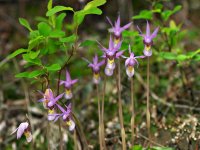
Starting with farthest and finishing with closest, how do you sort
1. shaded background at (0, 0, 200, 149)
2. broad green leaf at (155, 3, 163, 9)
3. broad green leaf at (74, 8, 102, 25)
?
shaded background at (0, 0, 200, 149) → broad green leaf at (155, 3, 163, 9) → broad green leaf at (74, 8, 102, 25)

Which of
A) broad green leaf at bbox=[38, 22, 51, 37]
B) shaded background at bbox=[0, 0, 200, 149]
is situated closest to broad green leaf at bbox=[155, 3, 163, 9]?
shaded background at bbox=[0, 0, 200, 149]

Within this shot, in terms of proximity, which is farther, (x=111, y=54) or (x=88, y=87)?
(x=88, y=87)

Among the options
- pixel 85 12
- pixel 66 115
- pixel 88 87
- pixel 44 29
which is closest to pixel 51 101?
pixel 66 115

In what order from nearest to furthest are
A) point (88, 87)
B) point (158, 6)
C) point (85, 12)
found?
1. point (85, 12)
2. point (158, 6)
3. point (88, 87)

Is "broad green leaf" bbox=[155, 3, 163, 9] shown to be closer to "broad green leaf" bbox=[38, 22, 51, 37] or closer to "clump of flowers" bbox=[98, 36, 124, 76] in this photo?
"clump of flowers" bbox=[98, 36, 124, 76]

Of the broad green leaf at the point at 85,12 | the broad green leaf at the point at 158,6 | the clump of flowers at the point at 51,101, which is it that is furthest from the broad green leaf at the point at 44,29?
the broad green leaf at the point at 158,6

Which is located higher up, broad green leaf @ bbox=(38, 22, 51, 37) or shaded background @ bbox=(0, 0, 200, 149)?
broad green leaf @ bbox=(38, 22, 51, 37)

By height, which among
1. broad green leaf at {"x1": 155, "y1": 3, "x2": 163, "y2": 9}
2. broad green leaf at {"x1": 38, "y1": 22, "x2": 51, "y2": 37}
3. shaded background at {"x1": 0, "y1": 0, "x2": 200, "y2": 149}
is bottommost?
shaded background at {"x1": 0, "y1": 0, "x2": 200, "y2": 149}

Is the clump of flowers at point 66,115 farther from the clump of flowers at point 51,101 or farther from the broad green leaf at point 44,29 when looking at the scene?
the broad green leaf at point 44,29

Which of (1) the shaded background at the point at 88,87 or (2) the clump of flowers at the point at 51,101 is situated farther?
(1) the shaded background at the point at 88,87

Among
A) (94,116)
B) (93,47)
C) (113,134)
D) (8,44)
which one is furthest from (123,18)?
(113,134)

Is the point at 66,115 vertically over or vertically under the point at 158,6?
under

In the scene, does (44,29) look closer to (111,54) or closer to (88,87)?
(111,54)
